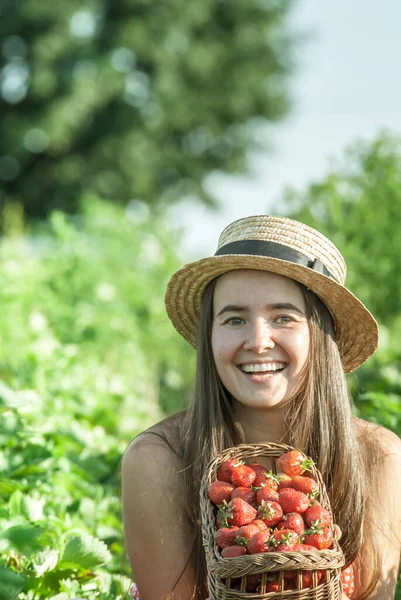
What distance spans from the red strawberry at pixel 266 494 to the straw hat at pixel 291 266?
72cm

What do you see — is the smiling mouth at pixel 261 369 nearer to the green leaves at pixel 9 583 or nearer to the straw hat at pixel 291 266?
the straw hat at pixel 291 266

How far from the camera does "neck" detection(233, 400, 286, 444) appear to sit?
116 inches

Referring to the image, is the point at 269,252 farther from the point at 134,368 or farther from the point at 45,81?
the point at 45,81

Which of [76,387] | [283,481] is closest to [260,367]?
[283,481]

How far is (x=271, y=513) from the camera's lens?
7.37 feet

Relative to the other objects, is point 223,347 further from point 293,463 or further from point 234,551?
point 234,551

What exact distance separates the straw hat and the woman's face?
0.06m

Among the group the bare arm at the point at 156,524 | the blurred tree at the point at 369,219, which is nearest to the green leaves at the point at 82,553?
the bare arm at the point at 156,524

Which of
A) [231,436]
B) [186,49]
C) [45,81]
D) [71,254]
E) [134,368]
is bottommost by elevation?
[231,436]

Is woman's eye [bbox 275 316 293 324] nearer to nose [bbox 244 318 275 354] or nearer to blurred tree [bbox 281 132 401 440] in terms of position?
nose [bbox 244 318 275 354]

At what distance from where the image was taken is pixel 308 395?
2.87 metres

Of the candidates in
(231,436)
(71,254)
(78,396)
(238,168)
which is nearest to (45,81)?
(238,168)

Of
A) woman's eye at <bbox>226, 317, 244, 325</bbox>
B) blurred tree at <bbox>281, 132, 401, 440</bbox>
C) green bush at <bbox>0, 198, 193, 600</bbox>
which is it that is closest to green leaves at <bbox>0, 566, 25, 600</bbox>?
green bush at <bbox>0, 198, 193, 600</bbox>

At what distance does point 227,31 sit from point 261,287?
27.6m
